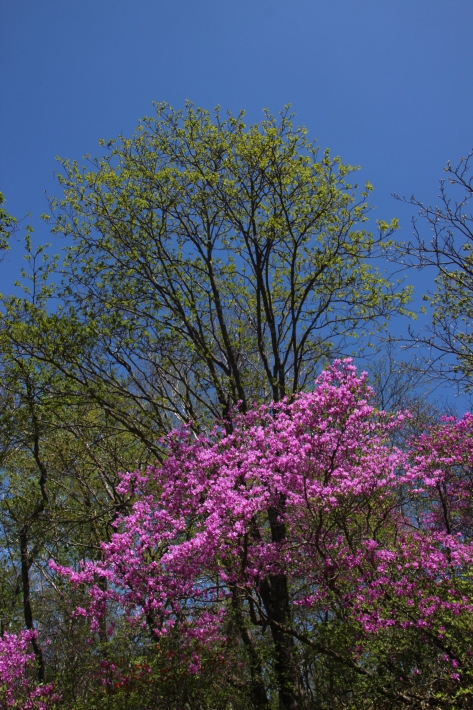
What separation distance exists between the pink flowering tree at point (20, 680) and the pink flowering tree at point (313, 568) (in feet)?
8.35

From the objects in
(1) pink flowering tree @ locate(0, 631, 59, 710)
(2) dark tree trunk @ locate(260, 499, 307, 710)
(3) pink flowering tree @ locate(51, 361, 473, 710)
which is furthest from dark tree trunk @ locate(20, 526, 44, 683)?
(2) dark tree trunk @ locate(260, 499, 307, 710)

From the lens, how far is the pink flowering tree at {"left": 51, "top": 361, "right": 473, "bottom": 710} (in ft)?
19.0

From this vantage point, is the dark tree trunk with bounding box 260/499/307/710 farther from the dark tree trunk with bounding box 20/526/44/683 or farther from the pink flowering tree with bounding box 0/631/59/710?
the dark tree trunk with bounding box 20/526/44/683

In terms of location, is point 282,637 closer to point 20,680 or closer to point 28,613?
point 20,680

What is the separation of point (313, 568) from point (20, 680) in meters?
5.91

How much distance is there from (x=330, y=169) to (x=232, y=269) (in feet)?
10.2

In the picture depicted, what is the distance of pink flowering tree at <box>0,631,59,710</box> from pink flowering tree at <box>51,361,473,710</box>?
254 centimetres

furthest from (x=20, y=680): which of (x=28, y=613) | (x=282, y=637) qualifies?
(x=282, y=637)

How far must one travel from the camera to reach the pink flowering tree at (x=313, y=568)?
579cm

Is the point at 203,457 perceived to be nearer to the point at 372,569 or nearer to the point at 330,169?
the point at 372,569

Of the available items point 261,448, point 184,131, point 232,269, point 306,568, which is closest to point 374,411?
point 261,448

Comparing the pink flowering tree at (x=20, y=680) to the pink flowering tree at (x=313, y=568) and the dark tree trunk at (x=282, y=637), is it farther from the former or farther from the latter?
the dark tree trunk at (x=282, y=637)

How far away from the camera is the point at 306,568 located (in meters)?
6.63

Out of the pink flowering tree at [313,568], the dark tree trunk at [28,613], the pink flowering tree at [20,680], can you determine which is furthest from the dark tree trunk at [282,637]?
the dark tree trunk at [28,613]
